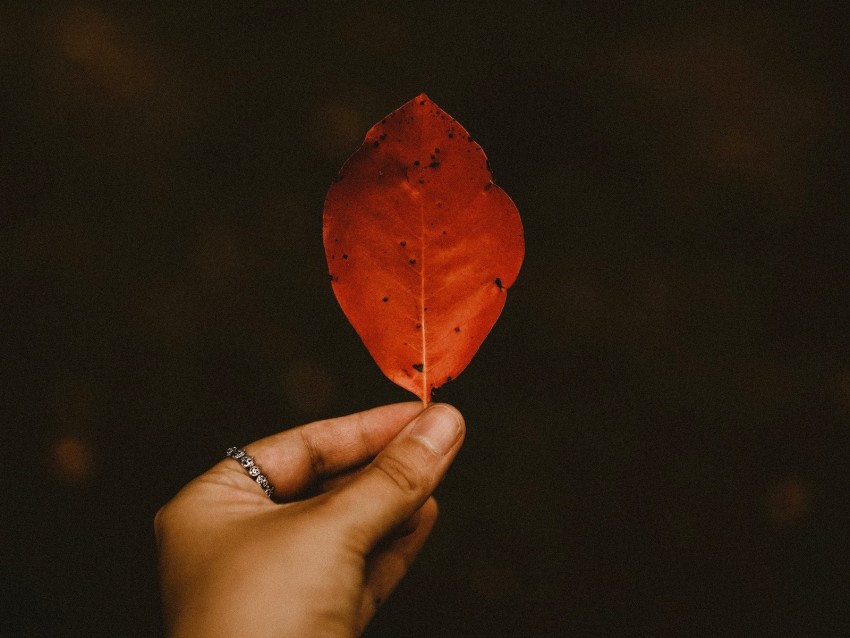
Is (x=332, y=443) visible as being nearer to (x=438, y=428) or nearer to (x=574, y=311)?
(x=438, y=428)

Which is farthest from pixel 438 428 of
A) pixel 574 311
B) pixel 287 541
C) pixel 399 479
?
pixel 574 311

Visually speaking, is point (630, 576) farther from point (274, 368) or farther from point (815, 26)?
point (815, 26)

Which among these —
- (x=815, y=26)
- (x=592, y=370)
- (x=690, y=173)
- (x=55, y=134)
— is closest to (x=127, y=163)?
(x=55, y=134)

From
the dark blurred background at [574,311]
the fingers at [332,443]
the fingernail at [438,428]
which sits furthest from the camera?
the dark blurred background at [574,311]

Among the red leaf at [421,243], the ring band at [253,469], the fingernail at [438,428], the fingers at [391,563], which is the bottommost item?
the fingers at [391,563]

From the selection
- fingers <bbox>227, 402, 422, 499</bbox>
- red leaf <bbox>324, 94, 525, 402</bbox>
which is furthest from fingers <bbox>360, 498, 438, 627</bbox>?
red leaf <bbox>324, 94, 525, 402</bbox>

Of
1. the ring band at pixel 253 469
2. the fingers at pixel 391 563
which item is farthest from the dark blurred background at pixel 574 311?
the ring band at pixel 253 469

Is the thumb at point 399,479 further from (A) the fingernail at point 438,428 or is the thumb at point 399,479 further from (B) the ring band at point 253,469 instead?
(B) the ring band at point 253,469
